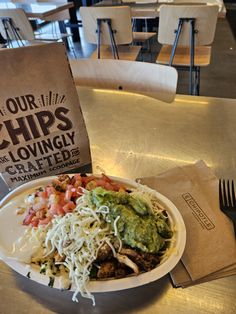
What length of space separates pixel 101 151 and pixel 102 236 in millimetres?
375

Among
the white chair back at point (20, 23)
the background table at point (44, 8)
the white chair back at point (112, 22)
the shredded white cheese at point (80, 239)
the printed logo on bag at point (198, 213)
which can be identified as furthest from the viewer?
the background table at point (44, 8)

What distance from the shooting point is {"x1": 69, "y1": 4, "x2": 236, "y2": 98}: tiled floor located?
269 centimetres

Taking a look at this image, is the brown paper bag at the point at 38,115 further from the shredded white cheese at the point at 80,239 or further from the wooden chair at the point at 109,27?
the wooden chair at the point at 109,27

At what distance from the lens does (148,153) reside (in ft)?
2.57

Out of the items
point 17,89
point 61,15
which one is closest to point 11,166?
point 17,89

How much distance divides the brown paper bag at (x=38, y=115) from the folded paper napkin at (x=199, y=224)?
23cm

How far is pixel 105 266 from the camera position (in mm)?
442

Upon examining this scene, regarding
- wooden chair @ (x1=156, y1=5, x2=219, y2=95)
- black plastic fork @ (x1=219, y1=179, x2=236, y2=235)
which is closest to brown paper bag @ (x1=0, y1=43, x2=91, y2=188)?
black plastic fork @ (x1=219, y1=179, x2=236, y2=235)

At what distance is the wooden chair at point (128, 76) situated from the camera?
1.08m

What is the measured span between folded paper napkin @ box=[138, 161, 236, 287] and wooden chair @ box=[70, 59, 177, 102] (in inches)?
17.9

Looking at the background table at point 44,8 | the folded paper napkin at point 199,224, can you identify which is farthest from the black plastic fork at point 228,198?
the background table at point 44,8

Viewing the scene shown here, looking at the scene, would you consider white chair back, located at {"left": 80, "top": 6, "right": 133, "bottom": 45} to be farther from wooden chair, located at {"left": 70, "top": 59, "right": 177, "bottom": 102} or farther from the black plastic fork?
A: the black plastic fork

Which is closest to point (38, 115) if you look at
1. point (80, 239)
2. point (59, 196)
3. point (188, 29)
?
point (59, 196)

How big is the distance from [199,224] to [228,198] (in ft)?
0.37
